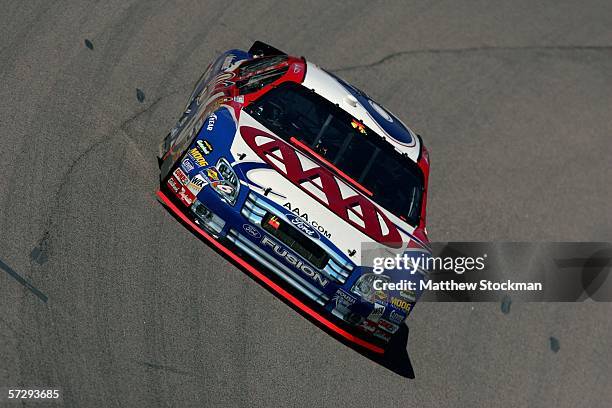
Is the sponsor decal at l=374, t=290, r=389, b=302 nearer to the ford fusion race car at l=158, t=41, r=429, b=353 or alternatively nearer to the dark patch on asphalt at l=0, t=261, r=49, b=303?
the ford fusion race car at l=158, t=41, r=429, b=353

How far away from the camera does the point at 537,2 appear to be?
44.2 feet

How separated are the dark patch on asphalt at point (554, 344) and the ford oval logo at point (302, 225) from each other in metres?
3.53

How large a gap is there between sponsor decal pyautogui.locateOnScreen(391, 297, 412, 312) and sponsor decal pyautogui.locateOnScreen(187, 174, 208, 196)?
2.37 meters

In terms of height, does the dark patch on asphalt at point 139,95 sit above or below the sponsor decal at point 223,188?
above

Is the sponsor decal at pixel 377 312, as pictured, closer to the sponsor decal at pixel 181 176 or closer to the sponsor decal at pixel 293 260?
the sponsor decal at pixel 293 260

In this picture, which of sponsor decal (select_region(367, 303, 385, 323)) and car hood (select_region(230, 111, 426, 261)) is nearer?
car hood (select_region(230, 111, 426, 261))

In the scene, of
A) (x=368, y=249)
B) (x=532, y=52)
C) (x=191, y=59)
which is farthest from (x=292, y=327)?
(x=532, y=52)

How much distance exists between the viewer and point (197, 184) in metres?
8.42

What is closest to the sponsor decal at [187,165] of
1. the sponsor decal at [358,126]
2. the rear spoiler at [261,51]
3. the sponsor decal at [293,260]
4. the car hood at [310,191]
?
the car hood at [310,191]

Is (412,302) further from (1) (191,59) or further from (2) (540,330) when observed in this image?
(1) (191,59)

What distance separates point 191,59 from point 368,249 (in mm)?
4076

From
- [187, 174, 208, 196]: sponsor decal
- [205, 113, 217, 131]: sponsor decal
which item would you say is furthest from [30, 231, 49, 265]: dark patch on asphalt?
[205, 113, 217, 131]: sponsor decal

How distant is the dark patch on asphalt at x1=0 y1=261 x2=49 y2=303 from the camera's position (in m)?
8.05

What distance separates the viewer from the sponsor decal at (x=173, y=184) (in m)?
8.58
